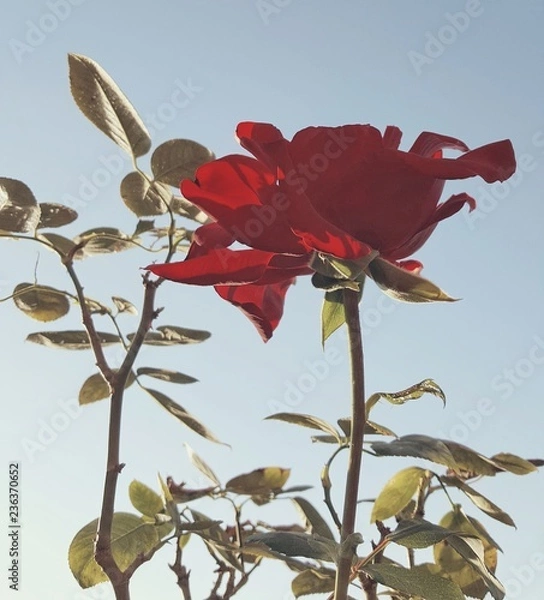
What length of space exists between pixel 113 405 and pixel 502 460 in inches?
14.3

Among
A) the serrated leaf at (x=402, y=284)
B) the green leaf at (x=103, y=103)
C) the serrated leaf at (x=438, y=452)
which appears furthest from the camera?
the green leaf at (x=103, y=103)

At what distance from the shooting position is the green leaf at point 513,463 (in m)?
0.69

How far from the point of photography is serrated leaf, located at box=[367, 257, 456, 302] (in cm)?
45

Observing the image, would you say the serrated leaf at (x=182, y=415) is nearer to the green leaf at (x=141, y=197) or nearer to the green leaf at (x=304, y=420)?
the green leaf at (x=304, y=420)

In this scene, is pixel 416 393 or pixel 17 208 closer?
pixel 416 393

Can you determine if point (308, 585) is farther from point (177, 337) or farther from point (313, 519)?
point (177, 337)

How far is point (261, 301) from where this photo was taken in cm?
59

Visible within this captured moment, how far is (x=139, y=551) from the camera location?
0.64 metres

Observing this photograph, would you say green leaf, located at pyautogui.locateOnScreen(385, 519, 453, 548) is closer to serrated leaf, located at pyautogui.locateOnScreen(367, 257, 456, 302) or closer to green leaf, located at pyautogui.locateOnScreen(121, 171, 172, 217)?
serrated leaf, located at pyautogui.locateOnScreen(367, 257, 456, 302)

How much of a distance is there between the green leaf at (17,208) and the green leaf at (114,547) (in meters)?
0.28

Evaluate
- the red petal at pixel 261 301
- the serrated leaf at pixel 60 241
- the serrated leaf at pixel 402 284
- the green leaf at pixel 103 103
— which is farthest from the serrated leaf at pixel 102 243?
the serrated leaf at pixel 402 284

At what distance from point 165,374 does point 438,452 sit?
31 centimetres

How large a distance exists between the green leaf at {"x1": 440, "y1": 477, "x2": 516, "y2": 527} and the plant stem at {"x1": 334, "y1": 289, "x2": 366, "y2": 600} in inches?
9.4

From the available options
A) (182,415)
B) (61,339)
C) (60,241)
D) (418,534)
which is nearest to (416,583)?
(418,534)
